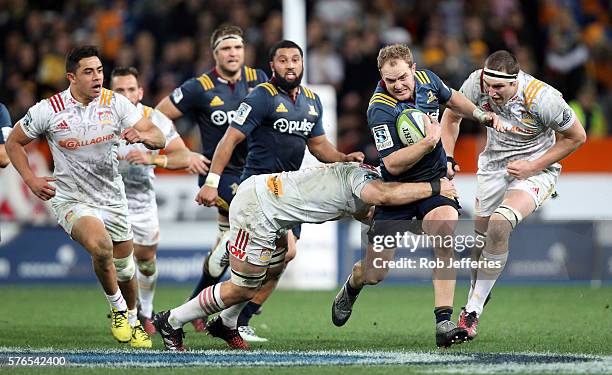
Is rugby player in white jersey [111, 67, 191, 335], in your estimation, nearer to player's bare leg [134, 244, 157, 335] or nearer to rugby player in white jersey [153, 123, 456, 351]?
player's bare leg [134, 244, 157, 335]

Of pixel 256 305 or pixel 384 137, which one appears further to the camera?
pixel 256 305

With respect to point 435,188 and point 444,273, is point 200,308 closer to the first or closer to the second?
Result: point 444,273

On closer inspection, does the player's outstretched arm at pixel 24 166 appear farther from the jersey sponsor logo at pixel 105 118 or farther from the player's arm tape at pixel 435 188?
the player's arm tape at pixel 435 188

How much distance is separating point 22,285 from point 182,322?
7.72 metres

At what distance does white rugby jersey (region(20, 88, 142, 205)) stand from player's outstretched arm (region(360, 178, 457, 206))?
2200 mm

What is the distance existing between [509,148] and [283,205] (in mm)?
2499

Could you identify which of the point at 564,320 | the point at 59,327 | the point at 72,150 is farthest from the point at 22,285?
the point at 564,320

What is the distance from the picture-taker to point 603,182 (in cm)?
1574

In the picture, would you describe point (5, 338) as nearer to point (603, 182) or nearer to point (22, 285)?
point (22, 285)

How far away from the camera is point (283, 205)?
8195mm

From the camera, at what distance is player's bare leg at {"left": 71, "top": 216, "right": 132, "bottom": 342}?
897cm

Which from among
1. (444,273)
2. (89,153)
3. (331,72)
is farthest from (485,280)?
(331,72)

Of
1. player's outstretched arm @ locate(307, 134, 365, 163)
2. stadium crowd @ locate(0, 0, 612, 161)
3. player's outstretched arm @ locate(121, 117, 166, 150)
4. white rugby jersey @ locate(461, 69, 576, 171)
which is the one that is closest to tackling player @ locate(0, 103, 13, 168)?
player's outstretched arm @ locate(121, 117, 166, 150)

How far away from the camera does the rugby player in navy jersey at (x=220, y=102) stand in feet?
34.4
